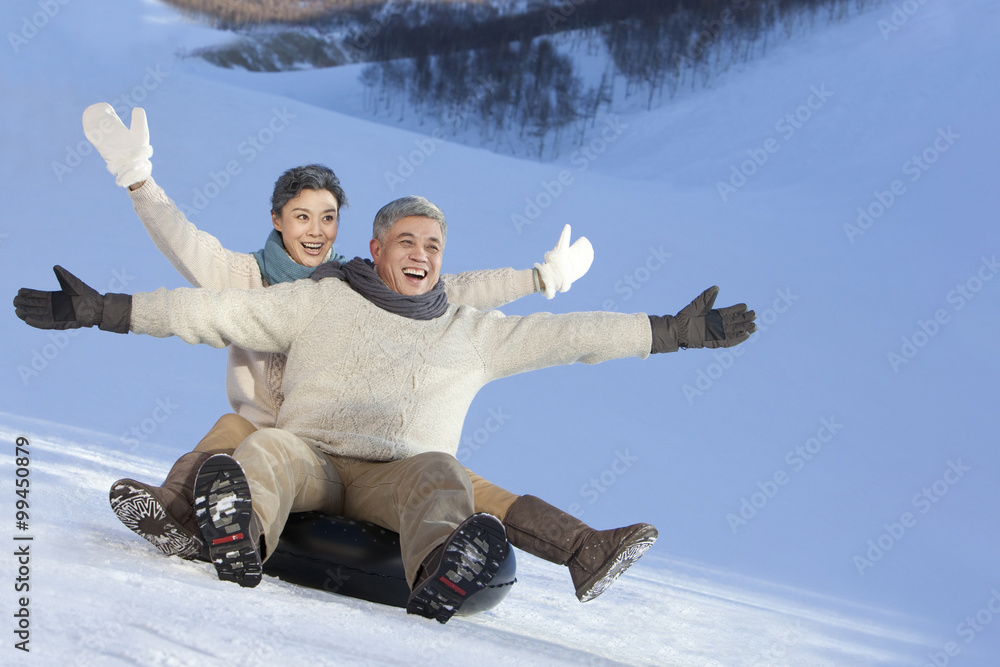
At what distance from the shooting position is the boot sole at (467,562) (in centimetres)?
173

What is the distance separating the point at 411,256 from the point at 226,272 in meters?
0.62

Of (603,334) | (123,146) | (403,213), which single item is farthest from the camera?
(123,146)

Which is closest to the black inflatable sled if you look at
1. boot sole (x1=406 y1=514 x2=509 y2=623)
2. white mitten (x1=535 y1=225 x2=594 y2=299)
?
boot sole (x1=406 y1=514 x2=509 y2=623)

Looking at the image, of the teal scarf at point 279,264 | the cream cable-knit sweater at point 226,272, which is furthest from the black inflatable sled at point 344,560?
the teal scarf at point 279,264

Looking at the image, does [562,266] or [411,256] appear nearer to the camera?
[411,256]

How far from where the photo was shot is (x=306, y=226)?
2.59 metres

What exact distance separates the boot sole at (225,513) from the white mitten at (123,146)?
117 cm

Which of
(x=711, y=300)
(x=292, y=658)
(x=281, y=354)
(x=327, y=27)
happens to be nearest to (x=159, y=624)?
(x=292, y=658)

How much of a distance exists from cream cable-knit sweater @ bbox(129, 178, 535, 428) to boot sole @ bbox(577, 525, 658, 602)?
0.96m

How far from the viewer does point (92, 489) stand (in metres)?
2.79

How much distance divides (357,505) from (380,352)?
0.36 meters

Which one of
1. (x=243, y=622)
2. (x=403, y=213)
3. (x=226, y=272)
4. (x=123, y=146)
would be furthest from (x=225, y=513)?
(x=123, y=146)

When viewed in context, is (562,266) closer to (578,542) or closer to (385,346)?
(385,346)

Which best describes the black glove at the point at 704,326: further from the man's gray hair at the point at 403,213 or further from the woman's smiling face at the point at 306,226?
the woman's smiling face at the point at 306,226
